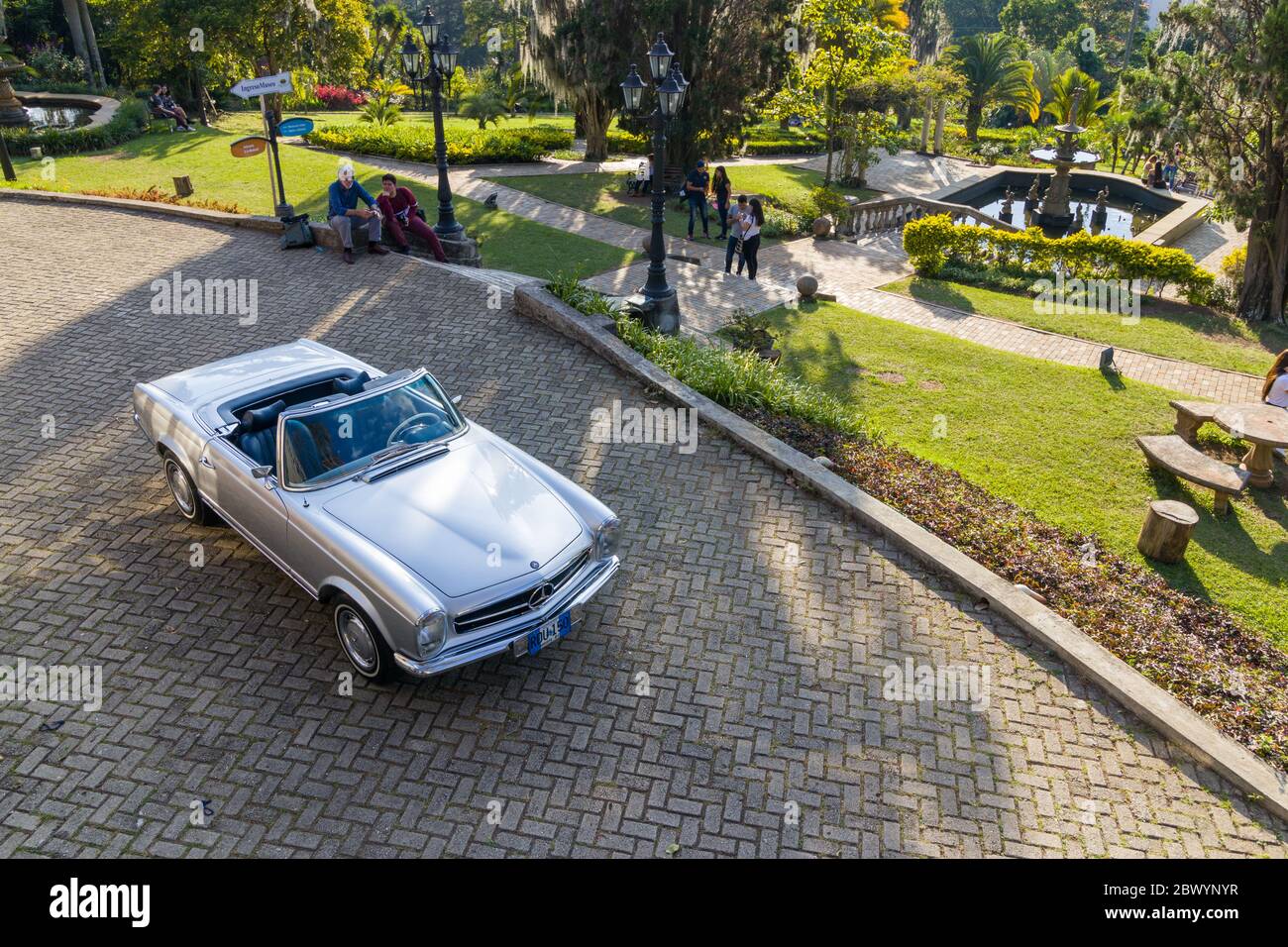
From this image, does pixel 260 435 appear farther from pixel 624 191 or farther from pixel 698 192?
pixel 624 191

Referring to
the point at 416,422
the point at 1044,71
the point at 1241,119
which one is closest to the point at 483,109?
the point at 1044,71

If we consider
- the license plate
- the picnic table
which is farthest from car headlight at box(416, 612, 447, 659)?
the picnic table

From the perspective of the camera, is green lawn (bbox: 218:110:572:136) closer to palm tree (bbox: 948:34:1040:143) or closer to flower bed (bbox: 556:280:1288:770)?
palm tree (bbox: 948:34:1040:143)

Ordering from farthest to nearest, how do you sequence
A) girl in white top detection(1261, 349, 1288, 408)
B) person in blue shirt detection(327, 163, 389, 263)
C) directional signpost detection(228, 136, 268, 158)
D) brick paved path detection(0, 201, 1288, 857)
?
directional signpost detection(228, 136, 268, 158) < person in blue shirt detection(327, 163, 389, 263) < girl in white top detection(1261, 349, 1288, 408) < brick paved path detection(0, 201, 1288, 857)

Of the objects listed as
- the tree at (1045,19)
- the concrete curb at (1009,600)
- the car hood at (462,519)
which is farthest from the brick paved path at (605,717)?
the tree at (1045,19)

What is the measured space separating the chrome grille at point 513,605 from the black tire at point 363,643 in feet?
1.83

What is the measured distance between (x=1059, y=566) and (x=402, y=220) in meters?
11.8

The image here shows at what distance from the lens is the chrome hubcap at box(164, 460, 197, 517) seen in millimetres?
7605

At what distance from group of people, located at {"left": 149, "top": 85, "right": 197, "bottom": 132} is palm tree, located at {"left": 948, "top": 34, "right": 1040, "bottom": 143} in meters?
33.0

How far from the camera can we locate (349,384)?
298 inches

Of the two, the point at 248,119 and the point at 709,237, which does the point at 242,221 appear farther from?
the point at 248,119

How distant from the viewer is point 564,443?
9500 mm

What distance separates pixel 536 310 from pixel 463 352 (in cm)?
135

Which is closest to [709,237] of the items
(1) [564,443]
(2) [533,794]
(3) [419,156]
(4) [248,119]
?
(3) [419,156]
